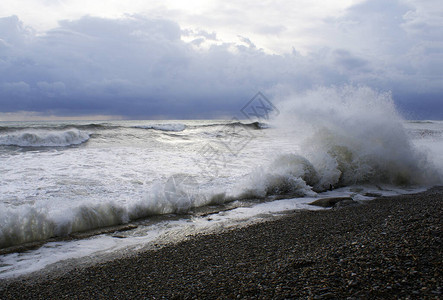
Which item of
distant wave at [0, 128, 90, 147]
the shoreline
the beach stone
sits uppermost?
distant wave at [0, 128, 90, 147]

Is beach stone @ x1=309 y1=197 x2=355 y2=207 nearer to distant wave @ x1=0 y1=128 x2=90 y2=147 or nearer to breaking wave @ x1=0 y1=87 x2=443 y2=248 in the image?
breaking wave @ x1=0 y1=87 x2=443 y2=248

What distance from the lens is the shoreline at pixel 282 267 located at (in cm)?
242

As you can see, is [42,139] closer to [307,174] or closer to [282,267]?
[307,174]

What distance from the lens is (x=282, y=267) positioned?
2.99 metres

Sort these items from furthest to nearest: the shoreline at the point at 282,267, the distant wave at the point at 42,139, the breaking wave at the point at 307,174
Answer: the distant wave at the point at 42,139
the breaking wave at the point at 307,174
the shoreline at the point at 282,267

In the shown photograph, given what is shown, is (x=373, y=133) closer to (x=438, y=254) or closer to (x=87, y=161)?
(x=438, y=254)

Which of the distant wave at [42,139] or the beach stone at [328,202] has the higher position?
the distant wave at [42,139]

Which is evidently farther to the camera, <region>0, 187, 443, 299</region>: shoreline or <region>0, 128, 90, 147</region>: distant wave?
<region>0, 128, 90, 147</region>: distant wave

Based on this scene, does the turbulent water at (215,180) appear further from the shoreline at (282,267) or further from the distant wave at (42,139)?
the distant wave at (42,139)

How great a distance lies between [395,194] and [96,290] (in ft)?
25.4

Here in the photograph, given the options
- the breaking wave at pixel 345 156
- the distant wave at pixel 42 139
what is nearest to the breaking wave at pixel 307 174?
the breaking wave at pixel 345 156

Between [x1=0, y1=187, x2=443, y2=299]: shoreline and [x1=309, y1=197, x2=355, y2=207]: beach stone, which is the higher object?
[x1=0, y1=187, x2=443, y2=299]: shoreline

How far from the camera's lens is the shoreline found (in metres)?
2.42

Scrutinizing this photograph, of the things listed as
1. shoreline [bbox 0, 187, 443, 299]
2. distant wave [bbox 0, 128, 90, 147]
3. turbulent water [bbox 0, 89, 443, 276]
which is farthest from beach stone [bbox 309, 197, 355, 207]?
distant wave [bbox 0, 128, 90, 147]
